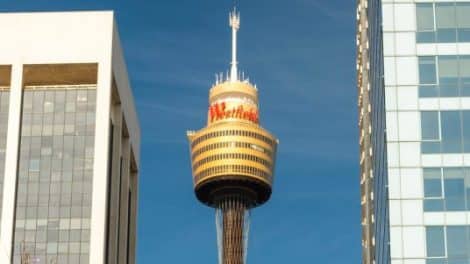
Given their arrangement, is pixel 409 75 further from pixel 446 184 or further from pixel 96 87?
pixel 96 87

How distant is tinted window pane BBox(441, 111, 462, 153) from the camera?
74.9 m

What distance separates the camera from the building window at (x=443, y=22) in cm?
7819

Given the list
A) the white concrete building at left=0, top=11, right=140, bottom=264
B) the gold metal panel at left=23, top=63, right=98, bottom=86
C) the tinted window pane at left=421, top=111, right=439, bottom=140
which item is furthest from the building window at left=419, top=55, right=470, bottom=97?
the gold metal panel at left=23, top=63, right=98, bottom=86

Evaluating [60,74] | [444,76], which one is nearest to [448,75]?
[444,76]

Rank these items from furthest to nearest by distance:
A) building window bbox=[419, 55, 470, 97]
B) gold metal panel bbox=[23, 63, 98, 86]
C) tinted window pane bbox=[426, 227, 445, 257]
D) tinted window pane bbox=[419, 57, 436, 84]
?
gold metal panel bbox=[23, 63, 98, 86]
tinted window pane bbox=[419, 57, 436, 84]
building window bbox=[419, 55, 470, 97]
tinted window pane bbox=[426, 227, 445, 257]

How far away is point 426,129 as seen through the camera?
249 feet

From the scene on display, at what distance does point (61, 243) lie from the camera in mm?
131375

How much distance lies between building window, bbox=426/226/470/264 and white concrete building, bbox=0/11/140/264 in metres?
62.7

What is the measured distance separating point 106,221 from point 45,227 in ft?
20.0

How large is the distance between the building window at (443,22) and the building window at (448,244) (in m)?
12.1

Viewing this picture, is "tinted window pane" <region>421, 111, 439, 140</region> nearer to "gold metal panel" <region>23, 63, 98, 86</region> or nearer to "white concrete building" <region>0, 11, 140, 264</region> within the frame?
"white concrete building" <region>0, 11, 140, 264</region>

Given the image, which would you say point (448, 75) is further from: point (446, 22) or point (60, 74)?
point (60, 74)

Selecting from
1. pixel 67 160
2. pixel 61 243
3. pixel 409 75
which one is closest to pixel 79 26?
pixel 67 160

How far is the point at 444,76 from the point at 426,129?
3719 mm
